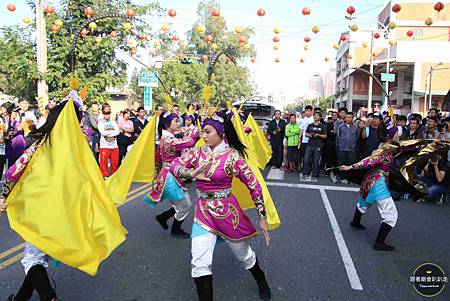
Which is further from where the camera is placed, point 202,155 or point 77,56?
point 77,56

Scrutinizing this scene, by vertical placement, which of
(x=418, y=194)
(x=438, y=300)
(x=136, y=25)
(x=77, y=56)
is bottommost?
(x=438, y=300)

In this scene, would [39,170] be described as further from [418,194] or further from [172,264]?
[418,194]

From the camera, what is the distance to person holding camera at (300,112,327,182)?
35.4 feet

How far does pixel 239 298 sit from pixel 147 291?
90cm

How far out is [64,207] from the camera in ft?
10.3

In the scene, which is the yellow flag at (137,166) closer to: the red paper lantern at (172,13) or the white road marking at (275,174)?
the white road marking at (275,174)

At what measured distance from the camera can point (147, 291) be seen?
13.0 ft

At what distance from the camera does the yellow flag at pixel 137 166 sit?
5.23 meters

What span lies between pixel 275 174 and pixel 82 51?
888 cm

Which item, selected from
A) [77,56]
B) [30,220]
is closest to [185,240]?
[30,220]

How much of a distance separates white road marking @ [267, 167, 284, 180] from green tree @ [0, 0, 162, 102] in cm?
791

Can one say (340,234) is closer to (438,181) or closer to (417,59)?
(438,181)

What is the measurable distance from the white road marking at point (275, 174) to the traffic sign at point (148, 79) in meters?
13.6

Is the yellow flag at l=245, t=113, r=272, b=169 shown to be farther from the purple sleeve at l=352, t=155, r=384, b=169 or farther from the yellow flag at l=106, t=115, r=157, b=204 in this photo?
the purple sleeve at l=352, t=155, r=384, b=169
